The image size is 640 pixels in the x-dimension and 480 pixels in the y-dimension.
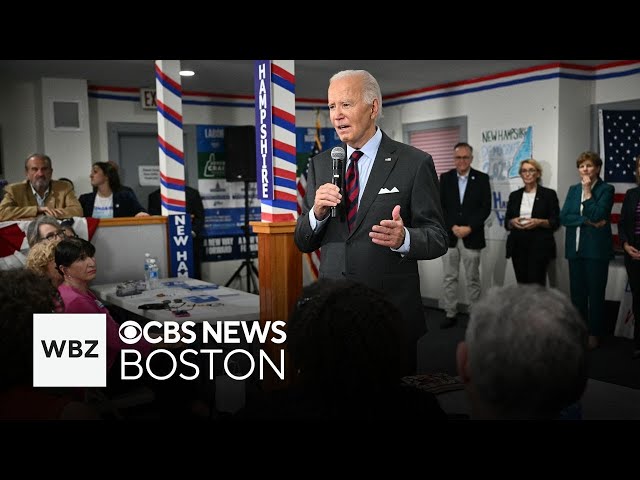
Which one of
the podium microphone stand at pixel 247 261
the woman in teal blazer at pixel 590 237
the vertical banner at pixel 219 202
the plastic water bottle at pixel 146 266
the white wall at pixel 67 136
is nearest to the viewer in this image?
the plastic water bottle at pixel 146 266

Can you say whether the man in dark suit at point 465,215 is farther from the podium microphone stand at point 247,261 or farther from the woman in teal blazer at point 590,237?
the podium microphone stand at point 247,261

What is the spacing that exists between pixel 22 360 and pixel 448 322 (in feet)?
17.1

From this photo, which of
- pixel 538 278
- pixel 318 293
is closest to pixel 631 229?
pixel 538 278

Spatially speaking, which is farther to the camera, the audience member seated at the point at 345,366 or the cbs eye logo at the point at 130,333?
the cbs eye logo at the point at 130,333

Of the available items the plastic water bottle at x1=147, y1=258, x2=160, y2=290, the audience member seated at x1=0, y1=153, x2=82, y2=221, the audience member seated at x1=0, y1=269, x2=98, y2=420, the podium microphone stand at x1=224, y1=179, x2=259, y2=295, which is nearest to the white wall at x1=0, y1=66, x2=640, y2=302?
the podium microphone stand at x1=224, y1=179, x2=259, y2=295

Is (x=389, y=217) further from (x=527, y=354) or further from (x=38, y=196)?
(x=38, y=196)

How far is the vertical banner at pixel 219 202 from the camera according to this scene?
8.00 metres

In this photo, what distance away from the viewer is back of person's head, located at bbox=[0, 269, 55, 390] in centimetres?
143

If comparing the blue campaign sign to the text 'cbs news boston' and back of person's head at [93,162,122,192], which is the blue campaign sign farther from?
the text 'cbs news boston'

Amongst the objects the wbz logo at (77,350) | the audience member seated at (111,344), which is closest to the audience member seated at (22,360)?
the wbz logo at (77,350)

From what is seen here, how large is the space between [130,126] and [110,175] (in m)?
2.12

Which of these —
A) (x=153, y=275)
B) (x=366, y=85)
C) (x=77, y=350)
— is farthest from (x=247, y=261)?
(x=366, y=85)

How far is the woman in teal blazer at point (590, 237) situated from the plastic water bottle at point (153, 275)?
321cm

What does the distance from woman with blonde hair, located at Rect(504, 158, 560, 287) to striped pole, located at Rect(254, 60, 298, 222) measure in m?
2.61
